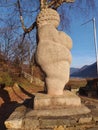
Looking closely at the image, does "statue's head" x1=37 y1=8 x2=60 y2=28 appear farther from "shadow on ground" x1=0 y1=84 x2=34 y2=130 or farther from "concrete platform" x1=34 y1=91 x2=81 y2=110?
"shadow on ground" x1=0 y1=84 x2=34 y2=130

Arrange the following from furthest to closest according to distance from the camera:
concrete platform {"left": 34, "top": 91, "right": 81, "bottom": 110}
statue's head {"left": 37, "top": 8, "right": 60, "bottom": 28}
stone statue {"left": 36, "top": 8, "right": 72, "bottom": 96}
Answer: statue's head {"left": 37, "top": 8, "right": 60, "bottom": 28}, stone statue {"left": 36, "top": 8, "right": 72, "bottom": 96}, concrete platform {"left": 34, "top": 91, "right": 81, "bottom": 110}

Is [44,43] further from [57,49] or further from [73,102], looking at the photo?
[73,102]

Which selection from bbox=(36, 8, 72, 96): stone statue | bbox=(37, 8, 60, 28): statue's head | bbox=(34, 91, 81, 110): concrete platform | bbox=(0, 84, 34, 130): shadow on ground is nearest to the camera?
bbox=(34, 91, 81, 110): concrete platform

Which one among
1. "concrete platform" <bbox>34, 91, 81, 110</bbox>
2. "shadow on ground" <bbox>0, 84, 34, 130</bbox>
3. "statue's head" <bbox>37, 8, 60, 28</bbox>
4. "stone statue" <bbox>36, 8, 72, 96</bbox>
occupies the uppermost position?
"statue's head" <bbox>37, 8, 60, 28</bbox>

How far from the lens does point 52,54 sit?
22.7ft

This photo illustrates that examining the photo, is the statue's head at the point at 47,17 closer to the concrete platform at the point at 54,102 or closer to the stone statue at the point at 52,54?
the stone statue at the point at 52,54

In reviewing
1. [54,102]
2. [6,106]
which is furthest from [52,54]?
[6,106]

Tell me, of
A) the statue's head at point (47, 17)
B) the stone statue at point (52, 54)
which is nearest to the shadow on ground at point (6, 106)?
the stone statue at point (52, 54)

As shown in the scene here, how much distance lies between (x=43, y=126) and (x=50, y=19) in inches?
108

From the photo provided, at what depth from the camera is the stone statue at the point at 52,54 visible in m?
6.93

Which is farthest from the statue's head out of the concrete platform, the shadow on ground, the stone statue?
the shadow on ground

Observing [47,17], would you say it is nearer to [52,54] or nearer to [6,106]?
[52,54]

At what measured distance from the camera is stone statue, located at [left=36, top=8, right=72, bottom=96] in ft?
22.7

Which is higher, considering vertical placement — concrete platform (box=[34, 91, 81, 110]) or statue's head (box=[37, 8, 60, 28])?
statue's head (box=[37, 8, 60, 28])
